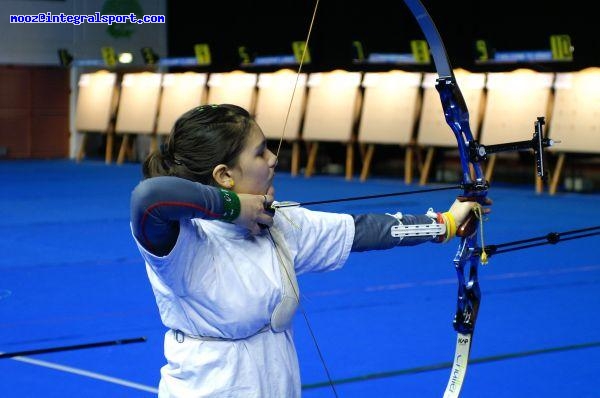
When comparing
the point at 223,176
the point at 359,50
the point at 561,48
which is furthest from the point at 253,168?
the point at 359,50

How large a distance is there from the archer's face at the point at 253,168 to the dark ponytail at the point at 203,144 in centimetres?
1

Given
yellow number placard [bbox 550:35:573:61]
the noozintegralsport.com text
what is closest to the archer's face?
yellow number placard [bbox 550:35:573:61]

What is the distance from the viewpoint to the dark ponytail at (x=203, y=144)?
1.75 meters

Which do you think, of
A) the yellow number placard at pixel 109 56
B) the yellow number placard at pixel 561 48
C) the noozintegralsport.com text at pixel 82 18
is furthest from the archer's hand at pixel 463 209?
the yellow number placard at pixel 109 56

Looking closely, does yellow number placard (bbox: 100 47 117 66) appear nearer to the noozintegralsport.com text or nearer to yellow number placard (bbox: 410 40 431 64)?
the noozintegralsport.com text

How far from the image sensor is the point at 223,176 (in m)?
1.77

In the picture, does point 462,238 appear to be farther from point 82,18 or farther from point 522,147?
point 82,18

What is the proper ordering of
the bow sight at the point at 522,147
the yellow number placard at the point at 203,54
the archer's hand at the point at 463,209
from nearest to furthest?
1. the archer's hand at the point at 463,209
2. the bow sight at the point at 522,147
3. the yellow number placard at the point at 203,54

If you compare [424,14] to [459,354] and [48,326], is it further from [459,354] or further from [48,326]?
[48,326]

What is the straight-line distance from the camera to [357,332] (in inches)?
167

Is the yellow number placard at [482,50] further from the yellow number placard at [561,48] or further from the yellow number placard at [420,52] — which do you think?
the yellow number placard at [561,48]

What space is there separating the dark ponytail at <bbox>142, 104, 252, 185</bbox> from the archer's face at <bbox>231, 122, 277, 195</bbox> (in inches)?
0.4

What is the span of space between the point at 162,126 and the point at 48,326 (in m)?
9.75

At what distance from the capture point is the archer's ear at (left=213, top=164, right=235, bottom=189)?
5.78 feet
